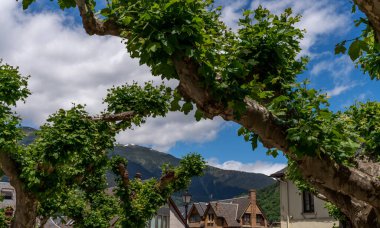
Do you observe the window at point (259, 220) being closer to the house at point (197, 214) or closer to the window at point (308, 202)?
the house at point (197, 214)

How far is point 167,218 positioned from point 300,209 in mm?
25717

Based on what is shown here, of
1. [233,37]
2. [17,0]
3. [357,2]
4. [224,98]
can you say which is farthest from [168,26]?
[233,37]

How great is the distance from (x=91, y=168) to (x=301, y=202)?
68.6ft

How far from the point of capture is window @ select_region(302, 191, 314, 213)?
32.4 meters

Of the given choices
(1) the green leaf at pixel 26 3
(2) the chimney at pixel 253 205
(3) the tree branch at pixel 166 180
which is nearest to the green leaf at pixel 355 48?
(1) the green leaf at pixel 26 3

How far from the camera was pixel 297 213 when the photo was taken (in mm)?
33094

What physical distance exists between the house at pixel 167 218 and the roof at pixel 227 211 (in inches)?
673

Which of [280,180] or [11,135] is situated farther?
[280,180]

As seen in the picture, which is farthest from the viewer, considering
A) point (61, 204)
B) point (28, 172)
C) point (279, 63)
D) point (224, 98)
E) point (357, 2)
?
point (61, 204)

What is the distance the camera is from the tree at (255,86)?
5.81 metres

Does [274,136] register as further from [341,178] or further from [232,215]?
[232,215]

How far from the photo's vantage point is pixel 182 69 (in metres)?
5.83

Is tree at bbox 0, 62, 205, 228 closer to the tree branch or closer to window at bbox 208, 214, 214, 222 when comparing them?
the tree branch

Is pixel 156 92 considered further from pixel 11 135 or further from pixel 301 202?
pixel 301 202
